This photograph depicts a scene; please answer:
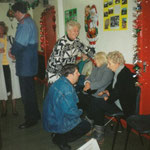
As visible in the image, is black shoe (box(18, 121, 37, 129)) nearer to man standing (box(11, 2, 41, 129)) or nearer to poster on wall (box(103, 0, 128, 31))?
man standing (box(11, 2, 41, 129))

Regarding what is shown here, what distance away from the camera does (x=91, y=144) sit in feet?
3.65

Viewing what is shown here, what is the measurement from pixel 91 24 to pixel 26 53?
1.36 m

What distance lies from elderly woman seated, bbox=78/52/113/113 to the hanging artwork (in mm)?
711

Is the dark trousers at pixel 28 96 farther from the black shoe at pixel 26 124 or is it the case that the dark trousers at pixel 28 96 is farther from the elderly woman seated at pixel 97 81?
the elderly woman seated at pixel 97 81

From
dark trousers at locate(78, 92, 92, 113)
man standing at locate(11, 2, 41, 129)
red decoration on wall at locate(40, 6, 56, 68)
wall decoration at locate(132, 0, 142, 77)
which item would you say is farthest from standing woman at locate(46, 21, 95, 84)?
red decoration on wall at locate(40, 6, 56, 68)

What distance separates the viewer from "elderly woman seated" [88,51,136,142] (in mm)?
2340

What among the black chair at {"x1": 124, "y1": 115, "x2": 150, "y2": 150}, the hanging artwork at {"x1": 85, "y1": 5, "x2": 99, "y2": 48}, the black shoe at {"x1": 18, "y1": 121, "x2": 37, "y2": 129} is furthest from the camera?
the hanging artwork at {"x1": 85, "y1": 5, "x2": 99, "y2": 48}

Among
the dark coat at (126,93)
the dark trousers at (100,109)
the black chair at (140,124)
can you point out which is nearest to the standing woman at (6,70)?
the dark trousers at (100,109)

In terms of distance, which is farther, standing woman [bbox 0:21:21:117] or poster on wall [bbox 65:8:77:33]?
poster on wall [bbox 65:8:77:33]

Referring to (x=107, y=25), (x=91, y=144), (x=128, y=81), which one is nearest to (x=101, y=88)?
(x=128, y=81)

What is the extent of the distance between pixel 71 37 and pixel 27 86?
0.96 meters

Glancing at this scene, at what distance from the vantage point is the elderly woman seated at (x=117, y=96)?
2.34 m

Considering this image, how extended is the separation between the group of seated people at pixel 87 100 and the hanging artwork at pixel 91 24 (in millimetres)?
741

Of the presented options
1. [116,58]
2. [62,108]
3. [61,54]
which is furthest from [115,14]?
[62,108]
